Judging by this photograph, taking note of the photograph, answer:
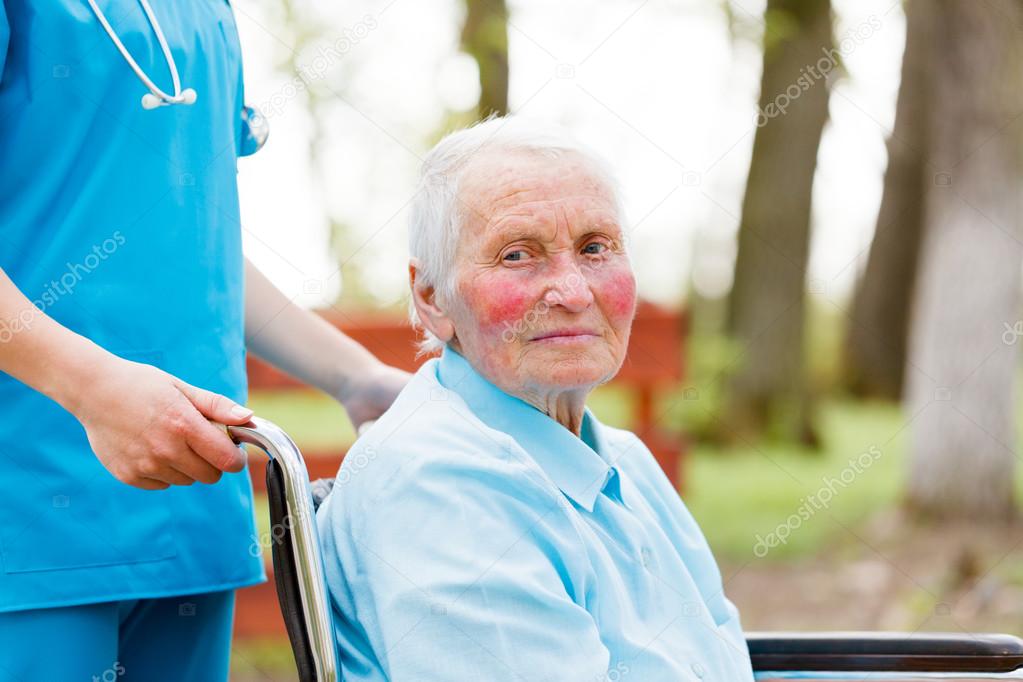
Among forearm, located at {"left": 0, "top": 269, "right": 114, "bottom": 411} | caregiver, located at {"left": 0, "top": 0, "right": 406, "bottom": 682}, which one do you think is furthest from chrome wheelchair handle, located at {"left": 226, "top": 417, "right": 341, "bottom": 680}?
forearm, located at {"left": 0, "top": 269, "right": 114, "bottom": 411}

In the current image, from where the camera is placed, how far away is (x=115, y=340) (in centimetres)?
155

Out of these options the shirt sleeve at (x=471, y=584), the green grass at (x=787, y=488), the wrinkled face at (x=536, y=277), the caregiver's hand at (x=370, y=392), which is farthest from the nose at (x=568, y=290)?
the green grass at (x=787, y=488)

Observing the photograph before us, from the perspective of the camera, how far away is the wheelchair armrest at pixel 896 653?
6.26ft

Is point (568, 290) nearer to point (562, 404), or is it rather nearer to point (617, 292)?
point (617, 292)

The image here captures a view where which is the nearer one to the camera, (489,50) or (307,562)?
(307,562)

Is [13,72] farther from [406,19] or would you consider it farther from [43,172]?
[406,19]

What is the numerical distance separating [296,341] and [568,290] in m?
0.51

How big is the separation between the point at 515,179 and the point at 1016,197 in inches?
207

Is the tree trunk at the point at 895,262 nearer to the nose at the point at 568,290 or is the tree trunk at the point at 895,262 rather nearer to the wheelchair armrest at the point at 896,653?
the wheelchair armrest at the point at 896,653

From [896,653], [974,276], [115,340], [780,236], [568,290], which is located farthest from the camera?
[780,236]

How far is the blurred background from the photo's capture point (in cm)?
507

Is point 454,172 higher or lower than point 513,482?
higher

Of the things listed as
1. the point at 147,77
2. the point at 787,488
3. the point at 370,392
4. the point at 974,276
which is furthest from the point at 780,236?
the point at 147,77

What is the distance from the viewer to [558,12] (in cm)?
552
